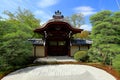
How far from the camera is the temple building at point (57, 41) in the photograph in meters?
22.2

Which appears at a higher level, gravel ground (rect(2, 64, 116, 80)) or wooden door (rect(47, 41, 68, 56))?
wooden door (rect(47, 41, 68, 56))

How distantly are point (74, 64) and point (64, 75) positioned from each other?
4610mm

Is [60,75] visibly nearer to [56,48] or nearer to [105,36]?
[105,36]

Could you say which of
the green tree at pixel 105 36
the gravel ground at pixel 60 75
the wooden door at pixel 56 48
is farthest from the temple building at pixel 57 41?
the gravel ground at pixel 60 75

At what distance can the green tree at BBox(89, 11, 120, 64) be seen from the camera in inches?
634

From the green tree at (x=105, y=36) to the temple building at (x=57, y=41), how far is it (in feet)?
16.4

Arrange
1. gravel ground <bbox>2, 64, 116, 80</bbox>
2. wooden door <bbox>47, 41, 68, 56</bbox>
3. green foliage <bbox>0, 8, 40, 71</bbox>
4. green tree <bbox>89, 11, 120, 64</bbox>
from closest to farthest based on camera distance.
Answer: gravel ground <bbox>2, 64, 116, 80</bbox>, green foliage <bbox>0, 8, 40, 71</bbox>, green tree <bbox>89, 11, 120, 64</bbox>, wooden door <bbox>47, 41, 68, 56</bbox>

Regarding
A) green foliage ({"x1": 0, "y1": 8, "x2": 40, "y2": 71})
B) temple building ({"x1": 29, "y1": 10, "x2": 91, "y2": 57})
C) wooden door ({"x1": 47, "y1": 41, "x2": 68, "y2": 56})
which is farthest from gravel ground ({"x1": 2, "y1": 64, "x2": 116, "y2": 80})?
wooden door ({"x1": 47, "y1": 41, "x2": 68, "y2": 56})

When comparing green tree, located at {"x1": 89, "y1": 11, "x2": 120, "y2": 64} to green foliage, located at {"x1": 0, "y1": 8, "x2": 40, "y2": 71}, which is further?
green tree, located at {"x1": 89, "y1": 11, "x2": 120, "y2": 64}

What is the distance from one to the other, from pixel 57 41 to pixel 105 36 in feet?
27.3

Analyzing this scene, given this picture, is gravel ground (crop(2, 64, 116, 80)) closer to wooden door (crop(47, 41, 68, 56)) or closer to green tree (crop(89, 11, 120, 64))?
green tree (crop(89, 11, 120, 64))

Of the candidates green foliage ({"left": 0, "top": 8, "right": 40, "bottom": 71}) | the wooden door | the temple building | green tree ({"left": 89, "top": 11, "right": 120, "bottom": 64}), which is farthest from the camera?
the wooden door

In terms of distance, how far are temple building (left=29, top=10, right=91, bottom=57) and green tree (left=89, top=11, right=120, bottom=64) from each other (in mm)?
5007

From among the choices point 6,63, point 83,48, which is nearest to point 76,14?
point 83,48
